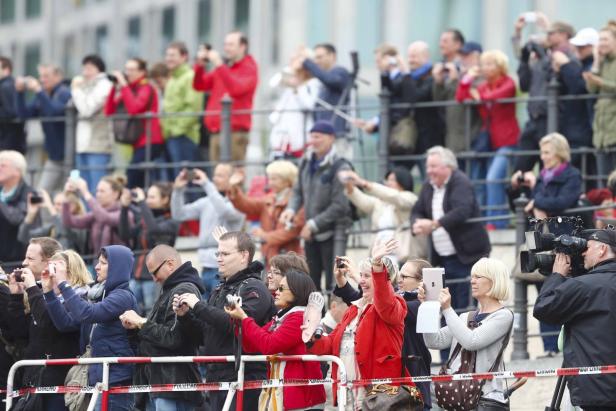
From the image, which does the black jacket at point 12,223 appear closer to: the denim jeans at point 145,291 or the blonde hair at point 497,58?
the denim jeans at point 145,291

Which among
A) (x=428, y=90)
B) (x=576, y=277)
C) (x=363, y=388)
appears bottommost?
(x=363, y=388)

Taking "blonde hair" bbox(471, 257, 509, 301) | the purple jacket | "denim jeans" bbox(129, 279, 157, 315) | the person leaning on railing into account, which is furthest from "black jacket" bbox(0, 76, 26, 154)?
"blonde hair" bbox(471, 257, 509, 301)

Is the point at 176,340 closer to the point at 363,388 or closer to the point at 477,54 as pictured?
the point at 363,388

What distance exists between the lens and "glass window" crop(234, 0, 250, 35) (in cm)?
2858

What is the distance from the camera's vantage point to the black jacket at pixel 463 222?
654 inches

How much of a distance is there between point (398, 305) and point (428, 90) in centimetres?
736

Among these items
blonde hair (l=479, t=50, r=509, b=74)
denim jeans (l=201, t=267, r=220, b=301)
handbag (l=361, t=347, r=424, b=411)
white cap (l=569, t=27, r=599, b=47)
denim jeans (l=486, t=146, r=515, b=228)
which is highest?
white cap (l=569, t=27, r=599, b=47)

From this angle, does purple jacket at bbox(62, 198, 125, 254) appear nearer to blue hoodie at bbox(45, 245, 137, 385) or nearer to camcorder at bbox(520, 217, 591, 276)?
blue hoodie at bbox(45, 245, 137, 385)

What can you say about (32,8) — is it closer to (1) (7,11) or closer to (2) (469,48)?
(1) (7,11)

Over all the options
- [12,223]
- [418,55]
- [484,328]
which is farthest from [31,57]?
[484,328]

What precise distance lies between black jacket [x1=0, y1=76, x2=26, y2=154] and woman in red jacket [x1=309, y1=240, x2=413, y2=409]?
391 inches

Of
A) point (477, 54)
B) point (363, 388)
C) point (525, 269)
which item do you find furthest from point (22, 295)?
point (477, 54)

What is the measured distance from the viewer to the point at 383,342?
1298 cm

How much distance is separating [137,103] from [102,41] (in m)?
12.7
